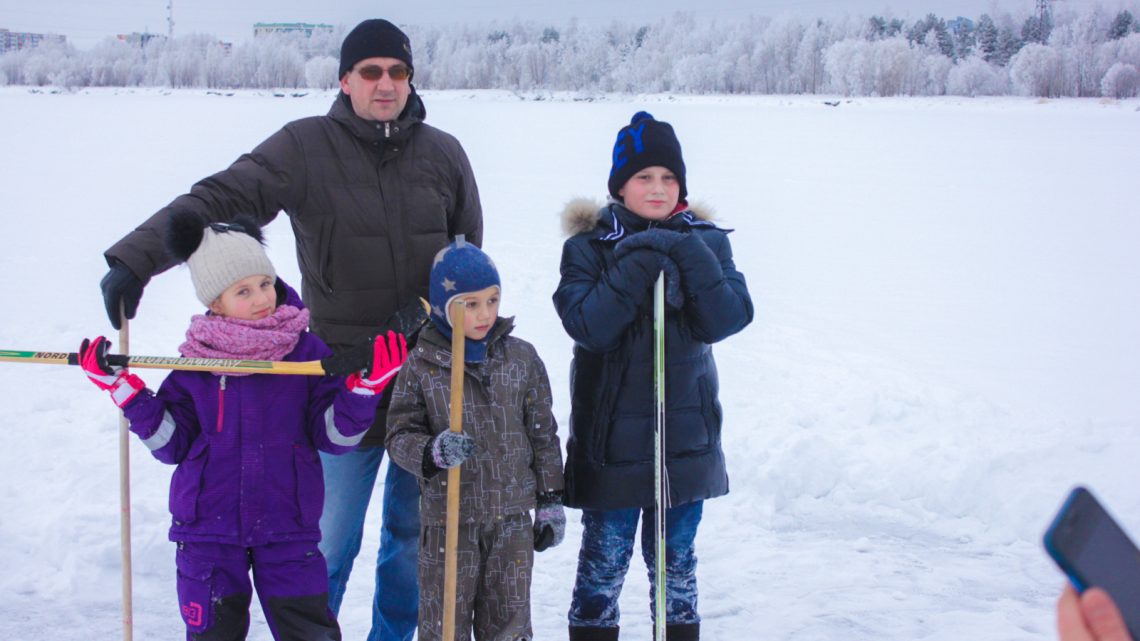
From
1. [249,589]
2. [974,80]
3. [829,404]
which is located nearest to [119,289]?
[249,589]

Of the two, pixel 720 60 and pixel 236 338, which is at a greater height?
pixel 720 60

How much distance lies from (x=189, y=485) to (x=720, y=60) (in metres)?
93.8

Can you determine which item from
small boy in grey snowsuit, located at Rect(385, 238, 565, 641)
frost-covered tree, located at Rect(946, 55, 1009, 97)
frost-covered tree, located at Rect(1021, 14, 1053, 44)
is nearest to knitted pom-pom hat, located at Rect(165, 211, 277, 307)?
small boy in grey snowsuit, located at Rect(385, 238, 565, 641)

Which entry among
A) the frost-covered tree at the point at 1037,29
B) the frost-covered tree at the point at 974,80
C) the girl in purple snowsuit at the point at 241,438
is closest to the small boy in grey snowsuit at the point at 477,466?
the girl in purple snowsuit at the point at 241,438

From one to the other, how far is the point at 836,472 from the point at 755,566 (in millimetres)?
904

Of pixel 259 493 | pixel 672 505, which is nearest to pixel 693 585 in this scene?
pixel 672 505

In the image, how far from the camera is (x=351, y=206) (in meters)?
2.92

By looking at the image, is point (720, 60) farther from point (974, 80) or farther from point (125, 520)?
point (125, 520)

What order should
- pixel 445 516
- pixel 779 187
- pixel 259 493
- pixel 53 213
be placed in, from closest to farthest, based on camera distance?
pixel 259 493
pixel 445 516
pixel 53 213
pixel 779 187

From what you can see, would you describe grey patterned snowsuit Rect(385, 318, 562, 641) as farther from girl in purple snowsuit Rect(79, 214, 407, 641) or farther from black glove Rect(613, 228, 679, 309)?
black glove Rect(613, 228, 679, 309)

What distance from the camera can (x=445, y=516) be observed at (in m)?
Answer: 2.77

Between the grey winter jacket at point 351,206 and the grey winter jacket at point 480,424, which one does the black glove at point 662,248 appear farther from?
the grey winter jacket at point 351,206

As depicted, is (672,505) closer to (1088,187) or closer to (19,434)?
(19,434)

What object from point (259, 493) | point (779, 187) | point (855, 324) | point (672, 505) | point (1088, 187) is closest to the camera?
point (259, 493)
